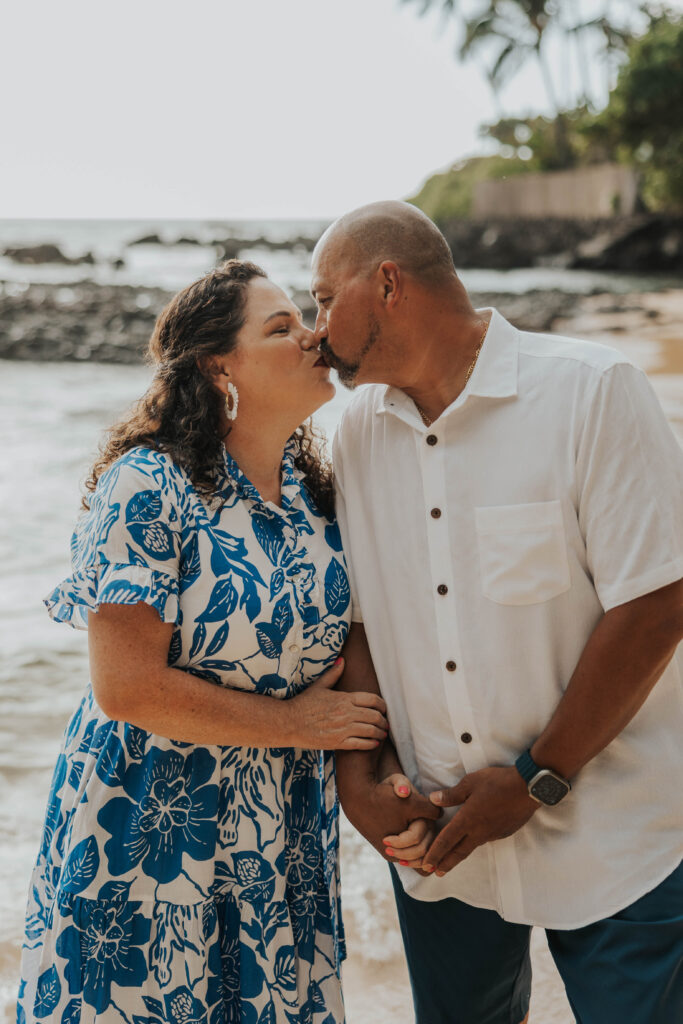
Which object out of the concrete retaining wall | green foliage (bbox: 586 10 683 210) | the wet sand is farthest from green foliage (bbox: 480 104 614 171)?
the wet sand

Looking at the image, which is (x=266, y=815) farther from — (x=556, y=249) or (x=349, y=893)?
(x=556, y=249)

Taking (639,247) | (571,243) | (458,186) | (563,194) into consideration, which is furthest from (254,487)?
(458,186)

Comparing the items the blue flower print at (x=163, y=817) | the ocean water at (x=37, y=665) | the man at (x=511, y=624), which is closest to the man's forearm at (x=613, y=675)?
the man at (x=511, y=624)

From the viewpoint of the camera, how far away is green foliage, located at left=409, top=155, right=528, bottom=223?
147 ft

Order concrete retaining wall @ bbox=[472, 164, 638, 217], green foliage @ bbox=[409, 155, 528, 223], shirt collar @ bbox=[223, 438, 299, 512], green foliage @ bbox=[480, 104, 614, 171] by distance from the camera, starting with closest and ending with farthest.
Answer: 1. shirt collar @ bbox=[223, 438, 299, 512]
2. concrete retaining wall @ bbox=[472, 164, 638, 217]
3. green foliage @ bbox=[480, 104, 614, 171]
4. green foliage @ bbox=[409, 155, 528, 223]

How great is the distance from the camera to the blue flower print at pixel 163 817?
1.83m

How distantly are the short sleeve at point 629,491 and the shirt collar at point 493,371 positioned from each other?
0.62 feet

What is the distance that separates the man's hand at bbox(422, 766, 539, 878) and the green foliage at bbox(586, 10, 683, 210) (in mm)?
26935

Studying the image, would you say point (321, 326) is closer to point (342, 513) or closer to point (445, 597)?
point (342, 513)

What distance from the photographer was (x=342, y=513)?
208cm

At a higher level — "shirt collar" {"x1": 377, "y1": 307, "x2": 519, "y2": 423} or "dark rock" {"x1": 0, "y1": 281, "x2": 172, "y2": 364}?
"shirt collar" {"x1": 377, "y1": 307, "x2": 519, "y2": 423}

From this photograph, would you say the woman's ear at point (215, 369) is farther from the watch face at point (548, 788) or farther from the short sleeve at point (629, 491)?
the watch face at point (548, 788)

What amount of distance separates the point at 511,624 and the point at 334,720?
0.40 meters

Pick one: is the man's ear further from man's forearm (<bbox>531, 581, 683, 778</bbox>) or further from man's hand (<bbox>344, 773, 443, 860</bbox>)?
man's hand (<bbox>344, 773, 443, 860</bbox>)
